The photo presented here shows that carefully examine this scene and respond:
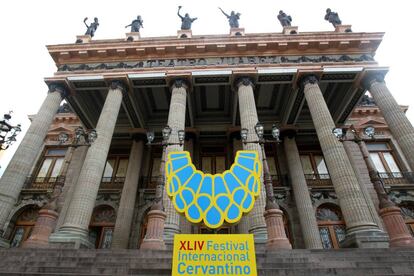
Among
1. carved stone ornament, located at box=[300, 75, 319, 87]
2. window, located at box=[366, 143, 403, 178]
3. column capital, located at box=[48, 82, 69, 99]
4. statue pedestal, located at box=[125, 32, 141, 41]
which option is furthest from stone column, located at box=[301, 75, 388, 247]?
column capital, located at box=[48, 82, 69, 99]

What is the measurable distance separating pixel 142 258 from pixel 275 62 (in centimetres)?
1211

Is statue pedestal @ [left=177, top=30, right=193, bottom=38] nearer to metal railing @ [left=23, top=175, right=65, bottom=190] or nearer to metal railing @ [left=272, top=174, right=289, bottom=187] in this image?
metal railing @ [left=272, top=174, right=289, bottom=187]

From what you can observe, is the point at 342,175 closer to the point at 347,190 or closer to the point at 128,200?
the point at 347,190

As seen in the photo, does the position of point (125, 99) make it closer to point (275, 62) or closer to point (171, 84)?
point (171, 84)

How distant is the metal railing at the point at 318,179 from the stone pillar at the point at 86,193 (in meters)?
12.6

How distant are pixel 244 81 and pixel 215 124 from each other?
510 centimetres

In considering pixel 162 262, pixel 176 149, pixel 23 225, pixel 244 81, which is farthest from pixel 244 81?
pixel 23 225

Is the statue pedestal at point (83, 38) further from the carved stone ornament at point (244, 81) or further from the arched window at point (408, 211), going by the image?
the arched window at point (408, 211)

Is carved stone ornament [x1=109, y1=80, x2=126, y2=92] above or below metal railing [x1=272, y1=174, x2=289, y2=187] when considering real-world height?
above

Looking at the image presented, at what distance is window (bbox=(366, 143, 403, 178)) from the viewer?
16.6m

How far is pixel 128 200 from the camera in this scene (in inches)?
599

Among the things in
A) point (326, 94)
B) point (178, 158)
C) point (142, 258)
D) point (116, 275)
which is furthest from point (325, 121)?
point (116, 275)

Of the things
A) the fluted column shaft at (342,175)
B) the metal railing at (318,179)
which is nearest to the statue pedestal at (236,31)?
the fluted column shaft at (342,175)

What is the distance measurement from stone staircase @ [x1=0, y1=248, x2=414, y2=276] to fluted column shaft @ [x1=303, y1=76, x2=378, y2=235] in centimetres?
194
